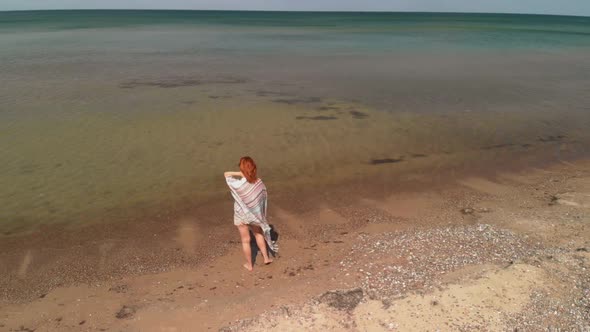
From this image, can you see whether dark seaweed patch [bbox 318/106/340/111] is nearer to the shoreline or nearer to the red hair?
the shoreline

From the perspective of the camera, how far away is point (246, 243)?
6.25 m

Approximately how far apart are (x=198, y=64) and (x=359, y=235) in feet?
73.4

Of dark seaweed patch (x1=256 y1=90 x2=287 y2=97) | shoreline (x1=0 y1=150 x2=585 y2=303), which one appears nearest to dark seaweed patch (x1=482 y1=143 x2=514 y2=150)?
shoreline (x1=0 y1=150 x2=585 y2=303)

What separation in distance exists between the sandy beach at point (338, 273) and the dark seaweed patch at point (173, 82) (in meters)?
13.5

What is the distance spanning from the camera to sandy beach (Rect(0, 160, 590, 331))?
16.9 feet

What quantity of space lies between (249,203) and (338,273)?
168cm

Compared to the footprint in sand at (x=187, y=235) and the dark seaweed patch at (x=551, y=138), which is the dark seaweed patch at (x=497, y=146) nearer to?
the dark seaweed patch at (x=551, y=138)

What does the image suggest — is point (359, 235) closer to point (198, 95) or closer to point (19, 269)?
point (19, 269)

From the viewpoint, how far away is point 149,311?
550 centimetres

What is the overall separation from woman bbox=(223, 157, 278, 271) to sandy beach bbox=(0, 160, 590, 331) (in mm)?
470

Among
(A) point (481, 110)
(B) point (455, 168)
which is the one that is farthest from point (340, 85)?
(B) point (455, 168)

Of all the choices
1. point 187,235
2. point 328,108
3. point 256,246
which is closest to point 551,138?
point 328,108

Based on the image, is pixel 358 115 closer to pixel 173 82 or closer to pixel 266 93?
pixel 266 93

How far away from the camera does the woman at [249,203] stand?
19.3 ft
